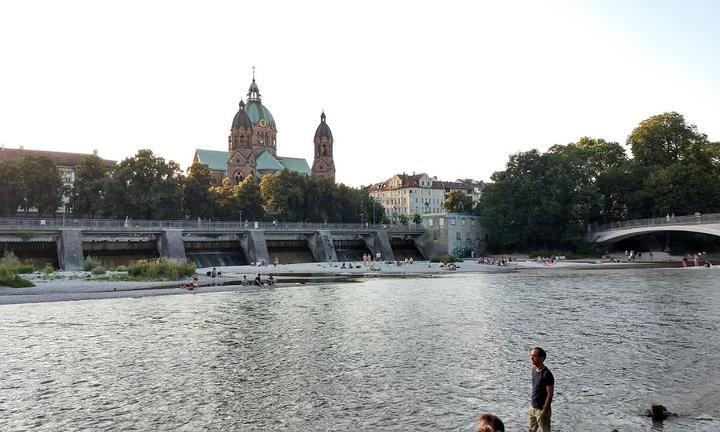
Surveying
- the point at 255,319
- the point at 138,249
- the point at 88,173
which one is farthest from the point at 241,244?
the point at 255,319

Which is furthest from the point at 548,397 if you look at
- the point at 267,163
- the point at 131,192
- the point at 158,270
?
the point at 267,163

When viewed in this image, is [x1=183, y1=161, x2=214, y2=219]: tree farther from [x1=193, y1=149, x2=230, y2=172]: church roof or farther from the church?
[x1=193, y1=149, x2=230, y2=172]: church roof

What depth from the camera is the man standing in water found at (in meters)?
11.2

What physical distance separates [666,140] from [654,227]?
30238 mm

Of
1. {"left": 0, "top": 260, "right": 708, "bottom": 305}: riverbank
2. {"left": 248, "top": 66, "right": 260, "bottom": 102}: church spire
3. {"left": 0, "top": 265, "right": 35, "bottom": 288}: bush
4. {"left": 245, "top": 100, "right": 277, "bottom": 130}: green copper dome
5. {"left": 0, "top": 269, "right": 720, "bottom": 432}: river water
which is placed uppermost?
{"left": 248, "top": 66, "right": 260, "bottom": 102}: church spire

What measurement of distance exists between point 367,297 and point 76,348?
22.6 meters

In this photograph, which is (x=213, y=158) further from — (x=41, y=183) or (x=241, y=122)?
(x=41, y=183)

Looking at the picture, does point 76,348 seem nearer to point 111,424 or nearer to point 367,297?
point 111,424

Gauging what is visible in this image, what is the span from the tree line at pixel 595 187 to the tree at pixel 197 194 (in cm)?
4877

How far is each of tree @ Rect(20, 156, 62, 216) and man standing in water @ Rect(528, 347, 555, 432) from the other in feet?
288

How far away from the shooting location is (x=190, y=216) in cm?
10350

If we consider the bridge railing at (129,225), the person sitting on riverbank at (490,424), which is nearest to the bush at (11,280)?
the bridge railing at (129,225)

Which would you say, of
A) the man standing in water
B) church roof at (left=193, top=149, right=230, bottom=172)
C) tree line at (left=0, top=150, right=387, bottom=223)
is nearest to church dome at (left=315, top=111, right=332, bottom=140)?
church roof at (left=193, top=149, right=230, bottom=172)

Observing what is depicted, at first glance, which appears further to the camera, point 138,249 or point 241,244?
point 241,244
